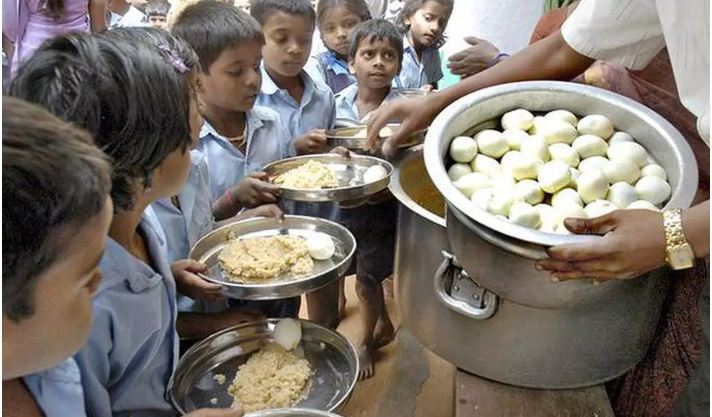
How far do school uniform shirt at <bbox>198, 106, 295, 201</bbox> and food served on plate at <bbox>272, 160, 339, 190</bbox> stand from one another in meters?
0.15

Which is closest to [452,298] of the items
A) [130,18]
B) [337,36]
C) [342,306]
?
[342,306]

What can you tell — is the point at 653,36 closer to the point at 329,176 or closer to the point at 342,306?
the point at 329,176

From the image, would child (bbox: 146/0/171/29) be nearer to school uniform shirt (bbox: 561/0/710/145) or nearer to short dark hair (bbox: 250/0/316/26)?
short dark hair (bbox: 250/0/316/26)

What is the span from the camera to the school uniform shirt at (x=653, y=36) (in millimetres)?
981

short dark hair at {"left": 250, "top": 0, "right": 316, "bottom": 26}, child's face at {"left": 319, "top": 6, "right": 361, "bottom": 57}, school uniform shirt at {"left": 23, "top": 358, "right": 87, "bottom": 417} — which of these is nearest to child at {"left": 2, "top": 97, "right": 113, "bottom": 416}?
school uniform shirt at {"left": 23, "top": 358, "right": 87, "bottom": 417}

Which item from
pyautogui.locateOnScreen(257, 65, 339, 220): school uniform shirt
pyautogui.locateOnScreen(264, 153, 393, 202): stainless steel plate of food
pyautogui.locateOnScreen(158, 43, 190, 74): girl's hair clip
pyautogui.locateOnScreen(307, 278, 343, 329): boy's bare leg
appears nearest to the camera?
pyautogui.locateOnScreen(158, 43, 190, 74): girl's hair clip

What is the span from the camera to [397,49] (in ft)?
7.97

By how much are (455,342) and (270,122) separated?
951 millimetres

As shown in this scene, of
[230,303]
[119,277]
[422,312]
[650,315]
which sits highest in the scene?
[119,277]

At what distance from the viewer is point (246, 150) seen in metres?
1.78

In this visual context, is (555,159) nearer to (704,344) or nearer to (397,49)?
(704,344)

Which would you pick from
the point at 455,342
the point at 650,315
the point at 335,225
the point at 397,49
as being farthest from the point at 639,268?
the point at 397,49

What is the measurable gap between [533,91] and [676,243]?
0.50 meters

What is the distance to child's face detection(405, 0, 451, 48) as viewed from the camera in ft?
11.1
